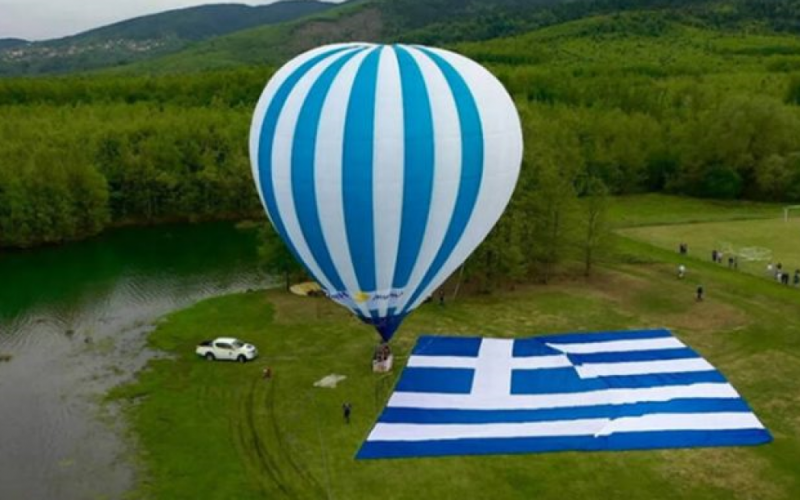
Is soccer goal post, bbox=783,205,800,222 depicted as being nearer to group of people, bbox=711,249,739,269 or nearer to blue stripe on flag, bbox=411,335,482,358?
group of people, bbox=711,249,739,269

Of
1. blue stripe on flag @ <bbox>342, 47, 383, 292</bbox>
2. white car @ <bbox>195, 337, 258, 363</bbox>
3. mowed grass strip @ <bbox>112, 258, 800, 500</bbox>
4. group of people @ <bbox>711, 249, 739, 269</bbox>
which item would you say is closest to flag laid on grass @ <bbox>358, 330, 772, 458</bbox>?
mowed grass strip @ <bbox>112, 258, 800, 500</bbox>

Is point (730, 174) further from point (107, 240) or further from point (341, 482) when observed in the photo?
point (341, 482)

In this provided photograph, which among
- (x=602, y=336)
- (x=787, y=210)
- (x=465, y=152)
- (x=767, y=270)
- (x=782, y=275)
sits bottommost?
(x=787, y=210)

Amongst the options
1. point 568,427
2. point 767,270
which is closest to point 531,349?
point 568,427

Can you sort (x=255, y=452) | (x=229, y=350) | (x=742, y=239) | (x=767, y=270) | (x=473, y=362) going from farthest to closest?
(x=742, y=239), (x=767, y=270), (x=229, y=350), (x=473, y=362), (x=255, y=452)

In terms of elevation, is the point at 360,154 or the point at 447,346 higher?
the point at 360,154

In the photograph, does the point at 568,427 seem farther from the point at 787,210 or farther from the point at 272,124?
the point at 787,210
